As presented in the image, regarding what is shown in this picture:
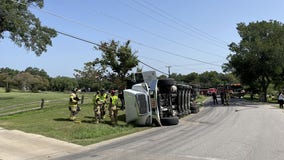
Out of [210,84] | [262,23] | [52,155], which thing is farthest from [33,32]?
[210,84]

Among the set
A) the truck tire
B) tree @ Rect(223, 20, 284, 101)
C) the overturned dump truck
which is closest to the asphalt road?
the overturned dump truck

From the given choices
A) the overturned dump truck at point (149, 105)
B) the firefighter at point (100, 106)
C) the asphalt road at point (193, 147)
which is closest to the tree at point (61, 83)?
the overturned dump truck at point (149, 105)

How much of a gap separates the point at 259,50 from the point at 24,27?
30712 millimetres

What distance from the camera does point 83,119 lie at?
62.1ft

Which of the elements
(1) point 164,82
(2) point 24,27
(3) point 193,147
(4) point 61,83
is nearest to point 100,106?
(1) point 164,82

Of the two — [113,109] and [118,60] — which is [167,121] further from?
[118,60]

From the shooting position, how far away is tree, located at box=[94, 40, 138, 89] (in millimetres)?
29344

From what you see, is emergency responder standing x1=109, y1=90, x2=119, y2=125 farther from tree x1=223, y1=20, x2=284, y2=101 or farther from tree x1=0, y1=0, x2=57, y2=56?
tree x1=223, y1=20, x2=284, y2=101

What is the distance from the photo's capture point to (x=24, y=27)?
35562 millimetres

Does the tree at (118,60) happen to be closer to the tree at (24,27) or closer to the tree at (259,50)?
the tree at (24,27)

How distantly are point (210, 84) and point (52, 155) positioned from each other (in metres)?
137

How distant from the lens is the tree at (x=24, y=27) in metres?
34.2

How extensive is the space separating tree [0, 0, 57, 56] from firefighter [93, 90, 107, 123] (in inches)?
748

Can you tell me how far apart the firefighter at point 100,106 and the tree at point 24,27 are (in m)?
19.0
